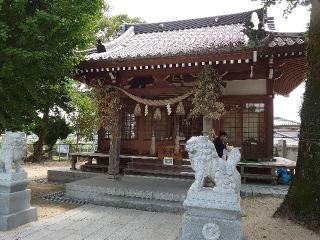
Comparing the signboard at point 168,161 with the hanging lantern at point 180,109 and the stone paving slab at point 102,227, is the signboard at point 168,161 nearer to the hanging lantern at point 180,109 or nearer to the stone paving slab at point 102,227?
the hanging lantern at point 180,109

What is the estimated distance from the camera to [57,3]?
8.71 m

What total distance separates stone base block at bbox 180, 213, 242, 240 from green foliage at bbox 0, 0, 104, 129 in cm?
536

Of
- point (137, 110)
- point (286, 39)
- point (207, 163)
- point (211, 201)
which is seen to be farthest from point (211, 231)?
point (137, 110)

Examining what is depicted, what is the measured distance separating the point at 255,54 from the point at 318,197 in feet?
13.5

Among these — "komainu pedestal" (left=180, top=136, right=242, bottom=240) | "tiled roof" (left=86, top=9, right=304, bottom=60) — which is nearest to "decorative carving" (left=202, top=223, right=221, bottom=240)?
"komainu pedestal" (left=180, top=136, right=242, bottom=240)

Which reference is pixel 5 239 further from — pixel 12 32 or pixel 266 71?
pixel 266 71

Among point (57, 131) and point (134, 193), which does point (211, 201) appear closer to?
point (134, 193)

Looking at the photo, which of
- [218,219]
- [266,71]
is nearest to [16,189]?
[218,219]

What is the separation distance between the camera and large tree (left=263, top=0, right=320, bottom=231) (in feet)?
22.5

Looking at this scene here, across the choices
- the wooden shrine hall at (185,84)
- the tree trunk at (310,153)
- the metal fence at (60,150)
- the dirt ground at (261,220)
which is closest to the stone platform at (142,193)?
the dirt ground at (261,220)

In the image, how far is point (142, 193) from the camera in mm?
9328

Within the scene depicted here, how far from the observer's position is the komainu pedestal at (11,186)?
22.4 feet

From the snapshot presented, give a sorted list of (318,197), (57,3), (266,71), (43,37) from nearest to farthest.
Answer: (318,197)
(43,37)
(57,3)
(266,71)


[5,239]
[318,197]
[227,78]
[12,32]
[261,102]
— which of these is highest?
[12,32]
